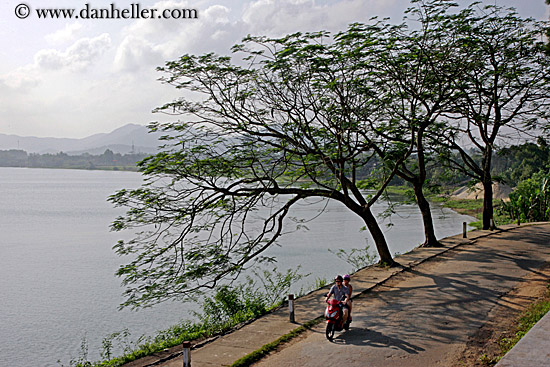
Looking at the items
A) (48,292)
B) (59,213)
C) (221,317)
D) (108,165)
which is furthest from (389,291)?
(108,165)

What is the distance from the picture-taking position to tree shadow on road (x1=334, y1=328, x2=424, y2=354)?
28.9 feet

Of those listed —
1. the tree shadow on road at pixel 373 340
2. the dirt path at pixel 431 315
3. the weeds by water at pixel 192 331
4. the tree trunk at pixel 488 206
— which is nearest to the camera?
the dirt path at pixel 431 315

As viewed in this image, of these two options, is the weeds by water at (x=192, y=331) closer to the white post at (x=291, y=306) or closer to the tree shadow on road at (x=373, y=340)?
the white post at (x=291, y=306)

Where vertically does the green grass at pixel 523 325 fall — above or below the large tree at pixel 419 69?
below

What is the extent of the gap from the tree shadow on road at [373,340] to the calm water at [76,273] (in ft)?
23.0

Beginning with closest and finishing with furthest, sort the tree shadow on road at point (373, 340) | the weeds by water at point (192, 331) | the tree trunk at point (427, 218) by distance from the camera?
the tree shadow on road at point (373, 340)
the weeds by water at point (192, 331)
the tree trunk at point (427, 218)

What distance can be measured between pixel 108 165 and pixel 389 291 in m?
150

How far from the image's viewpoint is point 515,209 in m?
32.7

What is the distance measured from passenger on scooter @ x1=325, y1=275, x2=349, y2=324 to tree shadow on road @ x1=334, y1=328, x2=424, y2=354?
13.2 inches

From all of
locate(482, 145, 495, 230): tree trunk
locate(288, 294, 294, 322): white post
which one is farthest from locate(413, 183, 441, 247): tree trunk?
locate(288, 294, 294, 322): white post

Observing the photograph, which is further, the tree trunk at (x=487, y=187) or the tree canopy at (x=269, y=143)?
the tree trunk at (x=487, y=187)

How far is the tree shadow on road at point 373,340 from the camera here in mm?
8797

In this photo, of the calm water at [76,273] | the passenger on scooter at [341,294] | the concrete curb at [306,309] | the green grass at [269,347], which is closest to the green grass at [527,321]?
the passenger on scooter at [341,294]

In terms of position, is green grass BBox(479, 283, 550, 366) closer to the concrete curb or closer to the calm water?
the concrete curb
